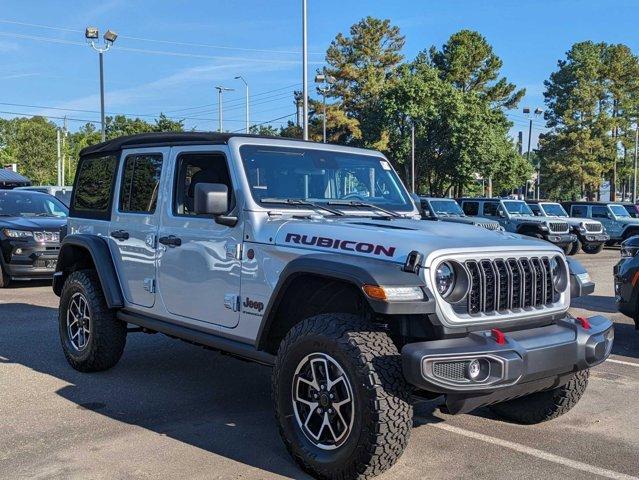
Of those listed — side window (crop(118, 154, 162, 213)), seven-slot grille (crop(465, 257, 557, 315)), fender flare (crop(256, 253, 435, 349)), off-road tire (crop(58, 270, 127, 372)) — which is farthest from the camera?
off-road tire (crop(58, 270, 127, 372))

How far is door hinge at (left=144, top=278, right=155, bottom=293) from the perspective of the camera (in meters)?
5.16

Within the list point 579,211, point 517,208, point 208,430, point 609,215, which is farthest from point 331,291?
point 579,211

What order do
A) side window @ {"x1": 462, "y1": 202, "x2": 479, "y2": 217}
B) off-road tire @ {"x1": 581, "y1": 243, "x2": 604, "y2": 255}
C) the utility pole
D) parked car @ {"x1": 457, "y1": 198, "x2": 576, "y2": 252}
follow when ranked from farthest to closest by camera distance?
the utility pole → side window @ {"x1": 462, "y1": 202, "x2": 479, "y2": 217} → off-road tire @ {"x1": 581, "y1": 243, "x2": 604, "y2": 255} → parked car @ {"x1": 457, "y1": 198, "x2": 576, "y2": 252}

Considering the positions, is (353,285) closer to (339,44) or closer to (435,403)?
(435,403)

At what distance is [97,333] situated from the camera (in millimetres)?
5641

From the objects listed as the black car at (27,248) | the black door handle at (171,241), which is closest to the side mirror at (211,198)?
the black door handle at (171,241)

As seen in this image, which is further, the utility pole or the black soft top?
the utility pole

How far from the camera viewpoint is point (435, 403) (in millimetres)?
5031

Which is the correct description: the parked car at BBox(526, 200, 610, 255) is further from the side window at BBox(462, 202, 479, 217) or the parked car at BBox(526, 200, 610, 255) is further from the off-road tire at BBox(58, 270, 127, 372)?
the off-road tire at BBox(58, 270, 127, 372)

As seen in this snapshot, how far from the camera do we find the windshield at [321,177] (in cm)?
459

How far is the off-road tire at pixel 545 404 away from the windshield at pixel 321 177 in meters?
1.66

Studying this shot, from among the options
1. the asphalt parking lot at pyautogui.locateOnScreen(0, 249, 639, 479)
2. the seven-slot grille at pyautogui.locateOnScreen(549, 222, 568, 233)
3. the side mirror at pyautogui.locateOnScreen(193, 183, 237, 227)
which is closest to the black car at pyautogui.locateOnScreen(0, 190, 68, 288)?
the asphalt parking lot at pyautogui.locateOnScreen(0, 249, 639, 479)

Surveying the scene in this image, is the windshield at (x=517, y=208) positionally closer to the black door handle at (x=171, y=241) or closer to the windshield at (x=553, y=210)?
the windshield at (x=553, y=210)

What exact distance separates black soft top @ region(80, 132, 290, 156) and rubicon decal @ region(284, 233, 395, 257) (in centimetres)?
106
